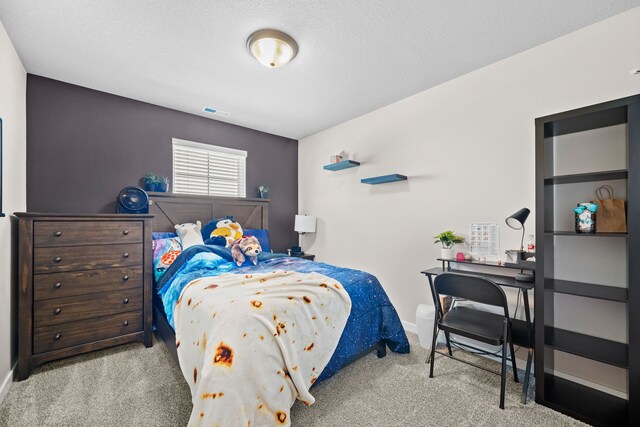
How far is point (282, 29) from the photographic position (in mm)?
2057

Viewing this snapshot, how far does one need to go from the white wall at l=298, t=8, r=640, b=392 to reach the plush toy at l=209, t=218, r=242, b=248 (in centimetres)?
134

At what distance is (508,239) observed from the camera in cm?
241

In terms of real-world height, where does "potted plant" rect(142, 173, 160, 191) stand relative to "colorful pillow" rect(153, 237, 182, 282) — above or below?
above

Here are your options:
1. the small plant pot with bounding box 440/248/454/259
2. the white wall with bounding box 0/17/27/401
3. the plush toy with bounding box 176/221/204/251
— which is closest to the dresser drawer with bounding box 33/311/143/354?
the white wall with bounding box 0/17/27/401

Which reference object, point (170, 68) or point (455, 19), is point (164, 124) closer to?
point (170, 68)

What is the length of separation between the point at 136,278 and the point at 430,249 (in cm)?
289

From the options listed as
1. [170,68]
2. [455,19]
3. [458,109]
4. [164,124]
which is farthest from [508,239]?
[164,124]

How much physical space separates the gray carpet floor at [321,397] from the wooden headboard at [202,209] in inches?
60.2

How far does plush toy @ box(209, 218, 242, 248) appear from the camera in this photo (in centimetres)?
334

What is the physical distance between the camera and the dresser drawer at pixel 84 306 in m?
2.24

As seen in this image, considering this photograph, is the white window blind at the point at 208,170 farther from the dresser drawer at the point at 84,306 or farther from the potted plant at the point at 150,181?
the dresser drawer at the point at 84,306

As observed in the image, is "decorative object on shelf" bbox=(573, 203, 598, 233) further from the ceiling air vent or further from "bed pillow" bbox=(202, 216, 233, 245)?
the ceiling air vent

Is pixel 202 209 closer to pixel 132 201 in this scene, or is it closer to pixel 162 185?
pixel 162 185

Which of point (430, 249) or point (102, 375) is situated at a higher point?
point (430, 249)
